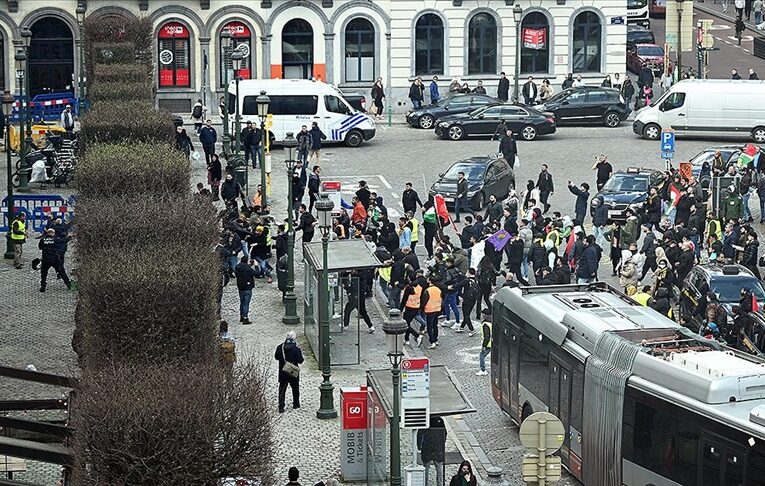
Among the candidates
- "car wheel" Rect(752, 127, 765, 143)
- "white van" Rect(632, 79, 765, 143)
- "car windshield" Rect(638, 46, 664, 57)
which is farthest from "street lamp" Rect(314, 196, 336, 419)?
"car windshield" Rect(638, 46, 664, 57)

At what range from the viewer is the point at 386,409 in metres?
23.5

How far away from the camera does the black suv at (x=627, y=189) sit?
144 feet

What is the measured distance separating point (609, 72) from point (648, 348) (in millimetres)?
44594

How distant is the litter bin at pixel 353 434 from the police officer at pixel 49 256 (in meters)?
12.9

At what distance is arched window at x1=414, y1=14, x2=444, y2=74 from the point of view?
216 ft

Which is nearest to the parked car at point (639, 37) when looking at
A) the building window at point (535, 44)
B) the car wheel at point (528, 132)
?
the building window at point (535, 44)

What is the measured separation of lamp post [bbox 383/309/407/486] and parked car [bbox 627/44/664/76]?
5180cm

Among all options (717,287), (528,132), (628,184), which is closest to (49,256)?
(717,287)

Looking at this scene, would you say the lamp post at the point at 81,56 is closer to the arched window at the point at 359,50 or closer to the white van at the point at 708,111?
the arched window at the point at 359,50

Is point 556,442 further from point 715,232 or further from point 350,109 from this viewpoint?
point 350,109

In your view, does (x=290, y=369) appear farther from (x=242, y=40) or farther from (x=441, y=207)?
(x=242, y=40)

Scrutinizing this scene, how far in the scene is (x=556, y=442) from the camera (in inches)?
750

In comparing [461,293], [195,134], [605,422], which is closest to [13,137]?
[195,134]

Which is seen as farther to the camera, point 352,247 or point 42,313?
point 42,313
